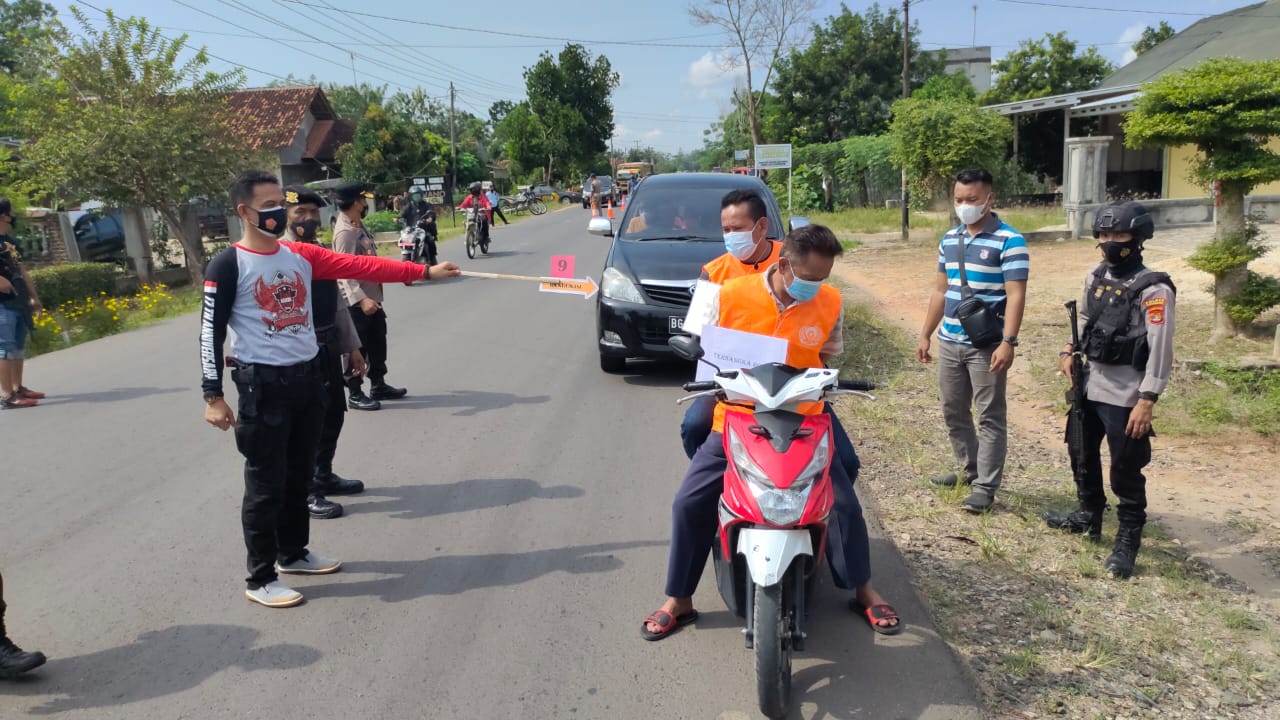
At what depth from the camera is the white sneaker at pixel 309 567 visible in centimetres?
432

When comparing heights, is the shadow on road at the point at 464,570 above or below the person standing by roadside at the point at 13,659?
below

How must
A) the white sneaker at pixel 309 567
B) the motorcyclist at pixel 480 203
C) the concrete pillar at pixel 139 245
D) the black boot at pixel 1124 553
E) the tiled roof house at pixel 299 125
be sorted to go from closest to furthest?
the black boot at pixel 1124 553 < the white sneaker at pixel 309 567 < the motorcyclist at pixel 480 203 < the concrete pillar at pixel 139 245 < the tiled roof house at pixel 299 125

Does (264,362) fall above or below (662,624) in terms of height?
above

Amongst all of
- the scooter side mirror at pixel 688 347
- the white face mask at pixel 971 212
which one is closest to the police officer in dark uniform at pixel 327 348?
the scooter side mirror at pixel 688 347

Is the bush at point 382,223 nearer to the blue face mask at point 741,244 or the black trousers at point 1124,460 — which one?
the blue face mask at point 741,244

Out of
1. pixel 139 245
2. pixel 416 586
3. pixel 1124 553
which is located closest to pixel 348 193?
pixel 416 586

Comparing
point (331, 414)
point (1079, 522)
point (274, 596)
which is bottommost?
point (1079, 522)

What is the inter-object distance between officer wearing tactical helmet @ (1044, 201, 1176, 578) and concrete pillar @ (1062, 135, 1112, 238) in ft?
50.1

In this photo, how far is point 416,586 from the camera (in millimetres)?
4215

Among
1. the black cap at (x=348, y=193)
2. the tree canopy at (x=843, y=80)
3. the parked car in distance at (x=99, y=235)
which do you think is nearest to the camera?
the black cap at (x=348, y=193)

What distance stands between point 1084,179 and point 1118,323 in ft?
52.5

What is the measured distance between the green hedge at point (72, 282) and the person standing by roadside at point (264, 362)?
14305 millimetres

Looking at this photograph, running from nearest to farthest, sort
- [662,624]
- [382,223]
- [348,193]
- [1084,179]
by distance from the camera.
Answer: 1. [662,624]
2. [348,193]
3. [1084,179]
4. [382,223]

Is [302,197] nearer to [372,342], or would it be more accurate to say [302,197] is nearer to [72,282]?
[372,342]
